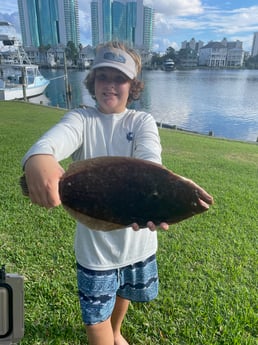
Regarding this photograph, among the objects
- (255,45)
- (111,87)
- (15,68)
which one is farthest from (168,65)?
(111,87)

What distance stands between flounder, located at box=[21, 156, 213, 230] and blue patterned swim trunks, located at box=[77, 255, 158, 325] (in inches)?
26.2

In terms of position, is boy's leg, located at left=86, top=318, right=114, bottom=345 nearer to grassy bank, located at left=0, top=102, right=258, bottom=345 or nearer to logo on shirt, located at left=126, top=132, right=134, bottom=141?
grassy bank, located at left=0, top=102, right=258, bottom=345

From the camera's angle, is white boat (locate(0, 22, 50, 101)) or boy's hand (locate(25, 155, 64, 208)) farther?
white boat (locate(0, 22, 50, 101))

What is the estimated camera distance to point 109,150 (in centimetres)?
155

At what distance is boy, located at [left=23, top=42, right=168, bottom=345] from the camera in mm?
1430

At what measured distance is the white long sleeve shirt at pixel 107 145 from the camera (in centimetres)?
149

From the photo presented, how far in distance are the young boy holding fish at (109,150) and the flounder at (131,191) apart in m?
0.23

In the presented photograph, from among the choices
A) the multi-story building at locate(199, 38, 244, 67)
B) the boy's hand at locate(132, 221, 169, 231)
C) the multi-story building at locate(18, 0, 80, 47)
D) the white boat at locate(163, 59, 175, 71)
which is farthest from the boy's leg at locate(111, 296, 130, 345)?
the multi-story building at locate(199, 38, 244, 67)

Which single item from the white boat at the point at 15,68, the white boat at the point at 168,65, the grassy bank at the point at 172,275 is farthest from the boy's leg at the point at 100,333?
the white boat at the point at 168,65

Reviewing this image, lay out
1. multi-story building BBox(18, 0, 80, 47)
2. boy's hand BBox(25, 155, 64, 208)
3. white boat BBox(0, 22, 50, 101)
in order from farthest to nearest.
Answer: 1. multi-story building BBox(18, 0, 80, 47)
2. white boat BBox(0, 22, 50, 101)
3. boy's hand BBox(25, 155, 64, 208)

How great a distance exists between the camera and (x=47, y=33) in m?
93.4

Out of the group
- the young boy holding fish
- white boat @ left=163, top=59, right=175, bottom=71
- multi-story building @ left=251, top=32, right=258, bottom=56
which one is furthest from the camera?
multi-story building @ left=251, top=32, right=258, bottom=56

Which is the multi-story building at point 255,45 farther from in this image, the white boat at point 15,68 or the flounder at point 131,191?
the flounder at point 131,191

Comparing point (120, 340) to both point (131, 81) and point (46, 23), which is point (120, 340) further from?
point (46, 23)
